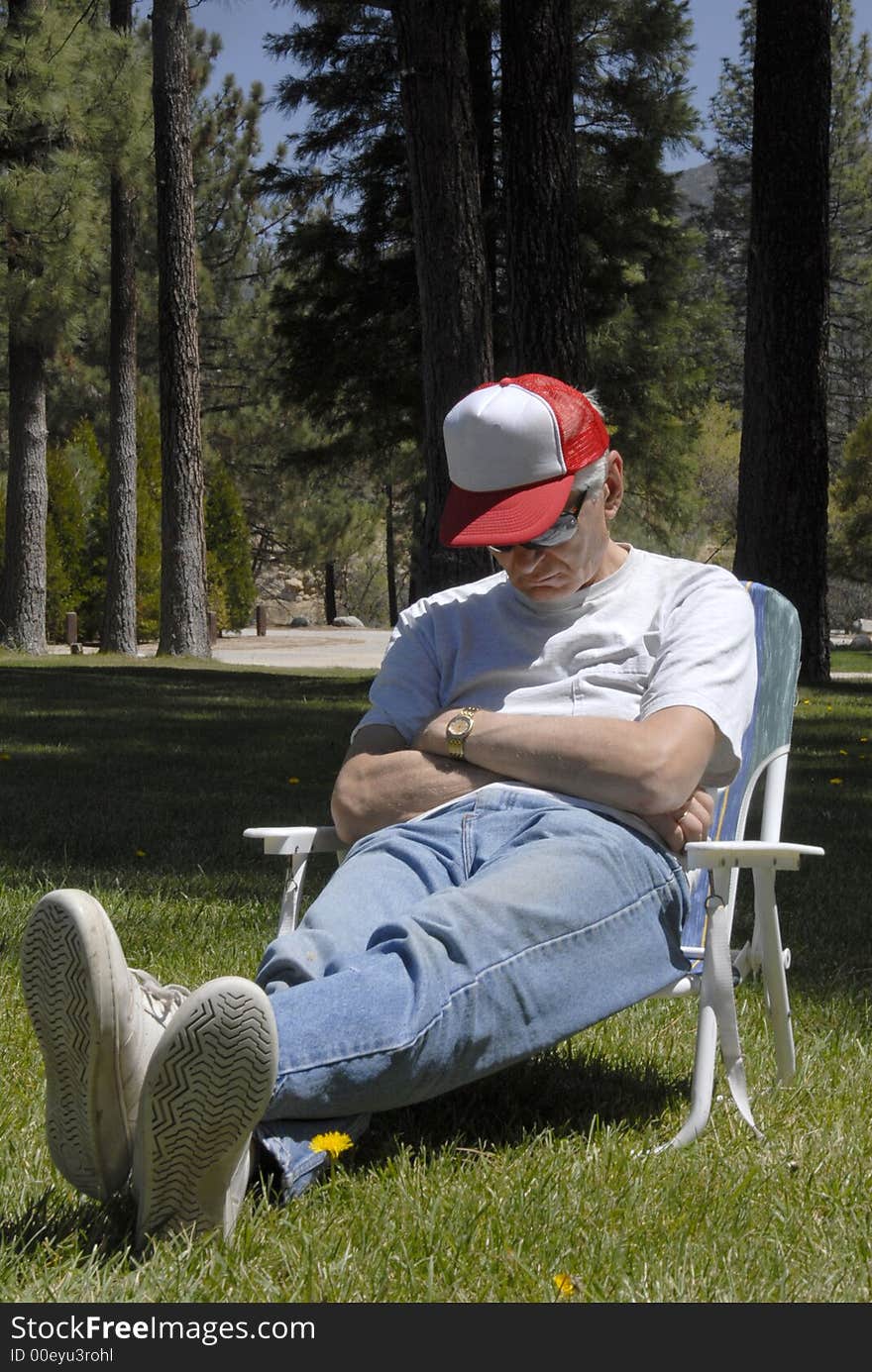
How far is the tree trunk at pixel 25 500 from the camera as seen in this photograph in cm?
1958

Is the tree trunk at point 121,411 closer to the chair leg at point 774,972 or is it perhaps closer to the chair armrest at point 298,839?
the chair armrest at point 298,839

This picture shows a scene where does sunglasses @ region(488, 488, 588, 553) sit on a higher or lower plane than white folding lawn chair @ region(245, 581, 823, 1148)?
higher

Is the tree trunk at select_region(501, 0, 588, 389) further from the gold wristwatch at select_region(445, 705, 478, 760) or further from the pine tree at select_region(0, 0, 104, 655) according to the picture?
the pine tree at select_region(0, 0, 104, 655)

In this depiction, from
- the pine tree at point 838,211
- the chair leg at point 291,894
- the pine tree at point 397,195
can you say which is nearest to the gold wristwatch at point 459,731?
the chair leg at point 291,894

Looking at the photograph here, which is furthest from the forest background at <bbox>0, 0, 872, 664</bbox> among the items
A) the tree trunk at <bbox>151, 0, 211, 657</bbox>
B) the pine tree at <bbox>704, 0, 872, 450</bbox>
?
the pine tree at <bbox>704, 0, 872, 450</bbox>

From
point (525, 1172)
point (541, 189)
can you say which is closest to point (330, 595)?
point (541, 189)

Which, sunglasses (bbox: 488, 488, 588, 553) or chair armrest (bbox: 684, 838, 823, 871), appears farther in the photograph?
sunglasses (bbox: 488, 488, 588, 553)

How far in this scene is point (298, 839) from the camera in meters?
3.12

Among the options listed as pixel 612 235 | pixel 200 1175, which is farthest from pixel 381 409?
pixel 200 1175

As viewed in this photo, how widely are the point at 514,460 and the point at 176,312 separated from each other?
15636 mm

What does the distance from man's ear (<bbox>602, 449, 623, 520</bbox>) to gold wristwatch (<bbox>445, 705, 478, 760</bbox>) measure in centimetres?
50

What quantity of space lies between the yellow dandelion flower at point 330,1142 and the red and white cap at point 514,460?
1.10 m

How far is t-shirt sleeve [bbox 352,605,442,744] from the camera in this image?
10.2 ft
